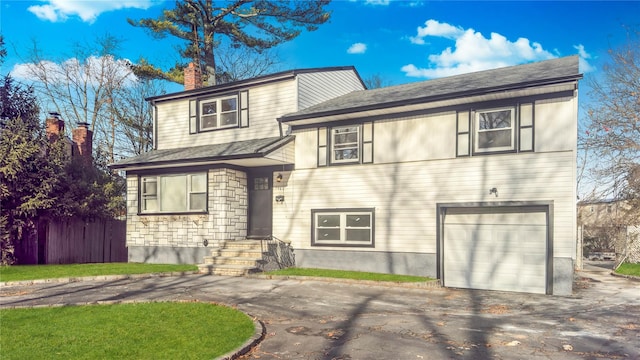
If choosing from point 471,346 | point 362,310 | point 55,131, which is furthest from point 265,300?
point 55,131

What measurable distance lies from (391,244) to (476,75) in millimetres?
6799

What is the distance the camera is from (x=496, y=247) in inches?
497

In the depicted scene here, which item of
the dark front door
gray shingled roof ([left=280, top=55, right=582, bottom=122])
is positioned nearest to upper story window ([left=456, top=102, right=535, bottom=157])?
gray shingled roof ([left=280, top=55, right=582, bottom=122])

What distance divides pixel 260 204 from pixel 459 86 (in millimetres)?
7877

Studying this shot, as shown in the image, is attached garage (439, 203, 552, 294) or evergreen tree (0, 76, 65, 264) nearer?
attached garage (439, 203, 552, 294)

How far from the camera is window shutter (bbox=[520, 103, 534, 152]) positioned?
1197 centimetres

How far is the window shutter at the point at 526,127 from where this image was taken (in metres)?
12.0

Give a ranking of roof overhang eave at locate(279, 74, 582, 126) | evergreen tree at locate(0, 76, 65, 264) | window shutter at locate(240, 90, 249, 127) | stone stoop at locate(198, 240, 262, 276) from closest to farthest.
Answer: roof overhang eave at locate(279, 74, 582, 126), stone stoop at locate(198, 240, 262, 276), evergreen tree at locate(0, 76, 65, 264), window shutter at locate(240, 90, 249, 127)

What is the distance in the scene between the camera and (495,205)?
1234 centimetres

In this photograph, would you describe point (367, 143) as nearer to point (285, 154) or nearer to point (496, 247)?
point (285, 154)

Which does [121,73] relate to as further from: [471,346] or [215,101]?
[471,346]

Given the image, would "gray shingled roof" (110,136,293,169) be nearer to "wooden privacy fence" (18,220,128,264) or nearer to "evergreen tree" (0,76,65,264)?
"evergreen tree" (0,76,65,264)

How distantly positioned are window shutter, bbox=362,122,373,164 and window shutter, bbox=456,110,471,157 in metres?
2.74

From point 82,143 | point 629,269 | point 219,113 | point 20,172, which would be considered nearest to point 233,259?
point 219,113
